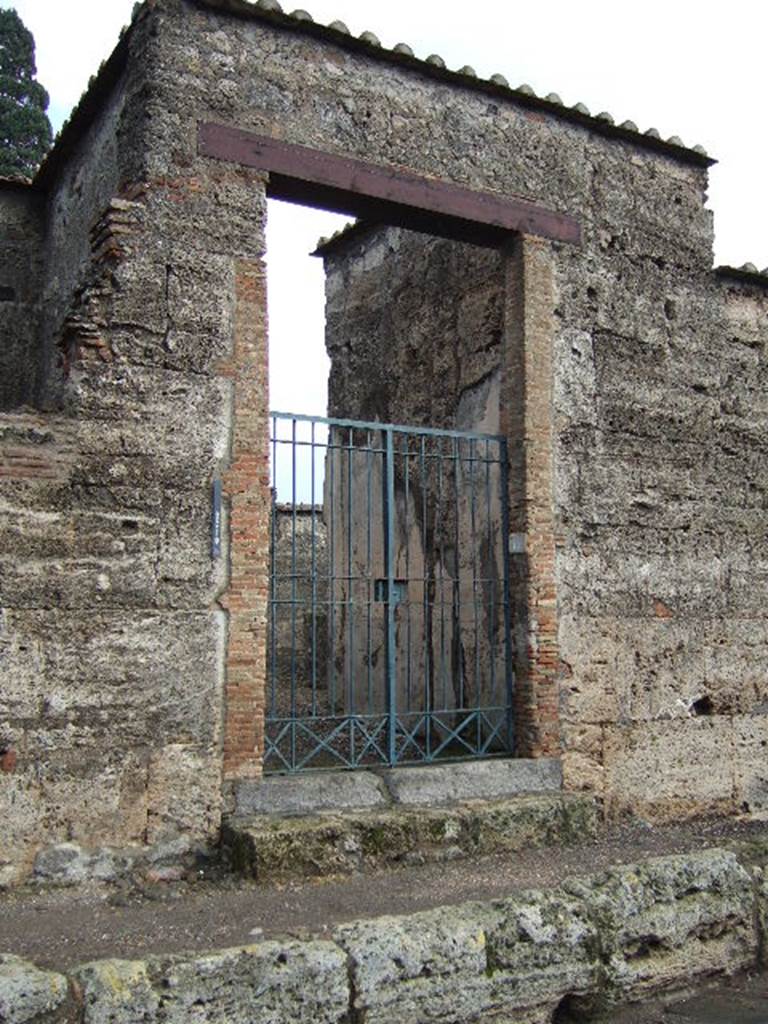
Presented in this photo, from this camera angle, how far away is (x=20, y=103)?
17.2 meters

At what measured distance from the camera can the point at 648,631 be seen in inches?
296

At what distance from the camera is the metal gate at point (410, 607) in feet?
21.6

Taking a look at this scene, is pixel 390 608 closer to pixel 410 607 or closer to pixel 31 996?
pixel 410 607

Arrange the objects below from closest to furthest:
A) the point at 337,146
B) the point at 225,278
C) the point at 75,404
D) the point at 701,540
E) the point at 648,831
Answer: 1. the point at 75,404
2. the point at 225,278
3. the point at 337,146
4. the point at 648,831
5. the point at 701,540

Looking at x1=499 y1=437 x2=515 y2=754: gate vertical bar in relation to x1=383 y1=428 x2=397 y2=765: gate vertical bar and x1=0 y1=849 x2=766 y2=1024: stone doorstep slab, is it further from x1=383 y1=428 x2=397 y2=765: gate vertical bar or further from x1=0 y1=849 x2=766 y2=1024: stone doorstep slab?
x1=0 y1=849 x2=766 y2=1024: stone doorstep slab

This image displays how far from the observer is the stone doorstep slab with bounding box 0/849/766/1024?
3570 millimetres

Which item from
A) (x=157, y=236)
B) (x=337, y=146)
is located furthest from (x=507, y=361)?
(x=157, y=236)

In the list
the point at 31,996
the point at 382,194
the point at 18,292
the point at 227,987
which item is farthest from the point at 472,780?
the point at 18,292

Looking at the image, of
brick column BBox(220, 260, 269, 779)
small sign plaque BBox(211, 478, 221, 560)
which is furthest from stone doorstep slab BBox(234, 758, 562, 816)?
small sign plaque BBox(211, 478, 221, 560)

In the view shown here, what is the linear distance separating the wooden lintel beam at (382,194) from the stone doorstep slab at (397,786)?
3535 mm

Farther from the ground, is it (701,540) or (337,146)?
(337,146)

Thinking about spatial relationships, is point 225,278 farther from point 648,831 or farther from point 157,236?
point 648,831

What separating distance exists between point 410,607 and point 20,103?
12849 mm

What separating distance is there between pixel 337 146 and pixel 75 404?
2362 mm
